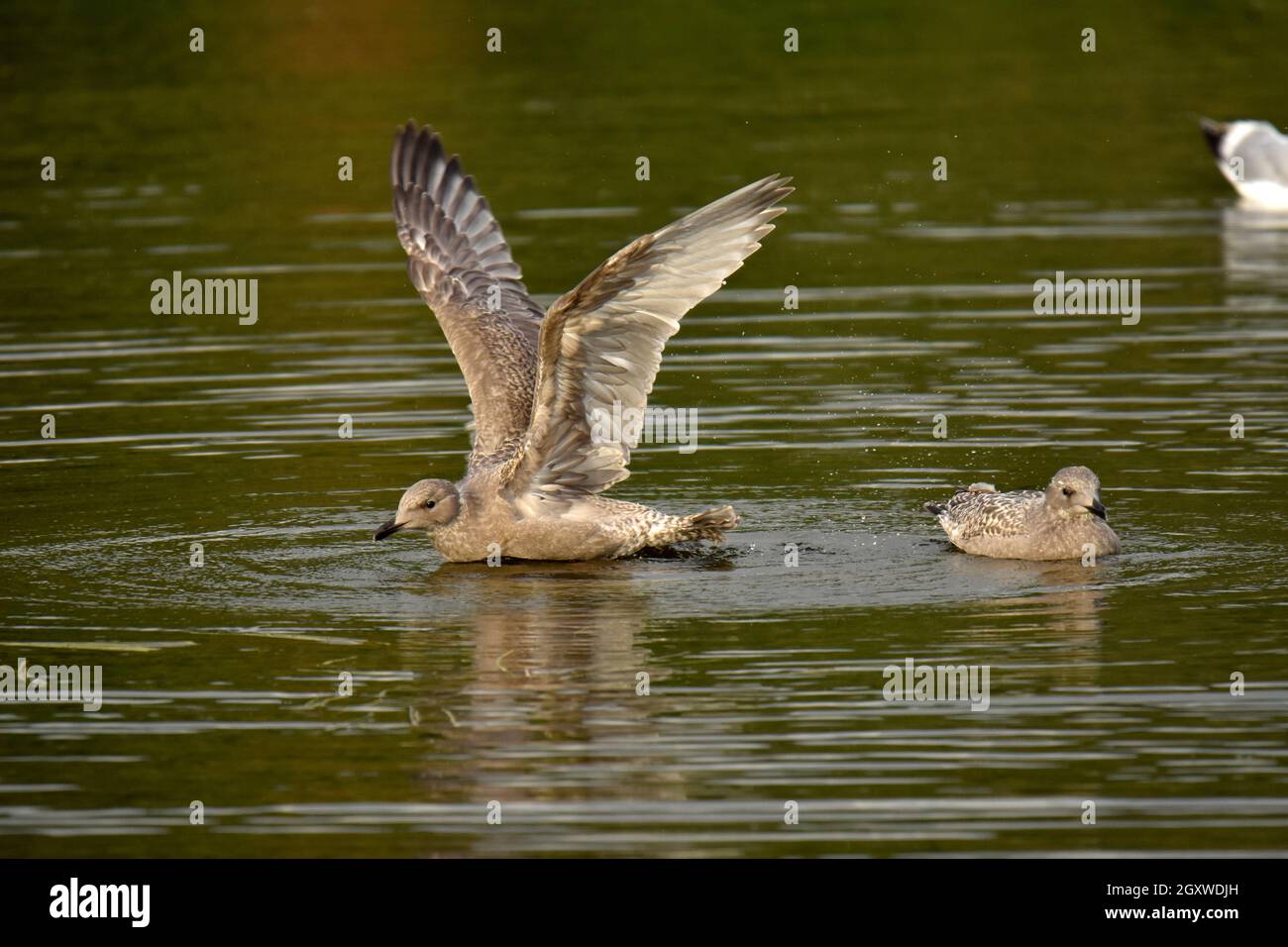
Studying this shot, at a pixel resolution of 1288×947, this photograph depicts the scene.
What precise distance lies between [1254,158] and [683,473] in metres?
10.7

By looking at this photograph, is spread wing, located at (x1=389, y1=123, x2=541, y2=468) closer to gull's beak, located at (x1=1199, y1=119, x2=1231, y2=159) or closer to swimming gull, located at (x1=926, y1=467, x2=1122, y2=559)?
swimming gull, located at (x1=926, y1=467, x2=1122, y2=559)

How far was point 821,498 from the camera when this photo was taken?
544 inches

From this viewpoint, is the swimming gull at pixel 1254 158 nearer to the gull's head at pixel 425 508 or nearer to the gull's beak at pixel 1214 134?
the gull's beak at pixel 1214 134

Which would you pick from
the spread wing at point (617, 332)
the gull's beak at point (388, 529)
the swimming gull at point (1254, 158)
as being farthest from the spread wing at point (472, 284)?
the swimming gull at point (1254, 158)

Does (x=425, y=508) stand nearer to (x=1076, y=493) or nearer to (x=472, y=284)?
(x=472, y=284)

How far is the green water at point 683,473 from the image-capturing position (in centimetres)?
907

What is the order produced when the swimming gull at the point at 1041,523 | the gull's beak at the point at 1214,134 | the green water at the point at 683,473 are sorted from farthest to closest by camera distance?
the gull's beak at the point at 1214,134
the swimming gull at the point at 1041,523
the green water at the point at 683,473

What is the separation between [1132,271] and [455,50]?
1551cm

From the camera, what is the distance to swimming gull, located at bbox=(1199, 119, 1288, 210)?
23250 millimetres

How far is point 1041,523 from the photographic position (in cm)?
1234

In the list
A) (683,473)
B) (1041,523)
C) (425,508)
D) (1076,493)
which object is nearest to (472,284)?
(683,473)

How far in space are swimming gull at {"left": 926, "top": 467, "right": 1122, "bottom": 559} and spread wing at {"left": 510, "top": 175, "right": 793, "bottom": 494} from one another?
186 centimetres

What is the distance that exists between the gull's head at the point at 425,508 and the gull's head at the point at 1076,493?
3.23 metres
